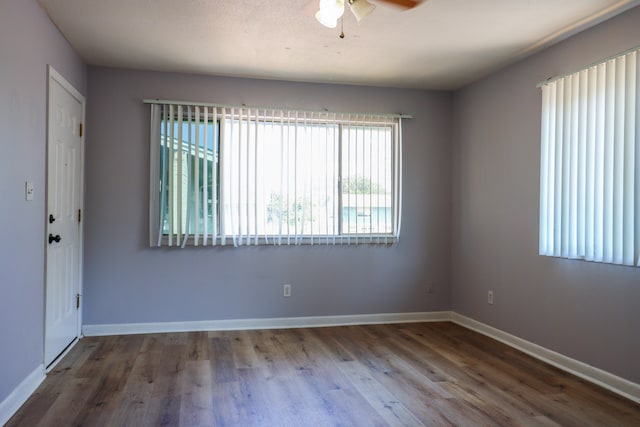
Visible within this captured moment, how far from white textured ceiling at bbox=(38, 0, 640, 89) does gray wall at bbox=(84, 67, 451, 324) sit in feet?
0.80

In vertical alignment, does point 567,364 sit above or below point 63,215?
below

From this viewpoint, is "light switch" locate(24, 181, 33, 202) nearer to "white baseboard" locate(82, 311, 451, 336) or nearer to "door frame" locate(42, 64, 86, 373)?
"door frame" locate(42, 64, 86, 373)

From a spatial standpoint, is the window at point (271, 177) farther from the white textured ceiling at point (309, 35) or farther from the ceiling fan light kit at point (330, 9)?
the ceiling fan light kit at point (330, 9)

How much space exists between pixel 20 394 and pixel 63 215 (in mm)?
1347

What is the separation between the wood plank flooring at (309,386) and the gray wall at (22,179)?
39cm

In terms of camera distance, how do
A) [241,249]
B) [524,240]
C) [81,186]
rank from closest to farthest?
[524,240]
[81,186]
[241,249]

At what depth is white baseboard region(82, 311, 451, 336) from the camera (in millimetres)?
4066

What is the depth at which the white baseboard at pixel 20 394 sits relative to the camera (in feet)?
7.73

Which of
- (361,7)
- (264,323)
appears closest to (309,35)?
(361,7)

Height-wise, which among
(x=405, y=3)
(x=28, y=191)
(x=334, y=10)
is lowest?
(x=28, y=191)

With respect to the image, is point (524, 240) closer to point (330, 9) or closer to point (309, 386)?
point (309, 386)

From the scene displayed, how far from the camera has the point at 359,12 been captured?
2443mm

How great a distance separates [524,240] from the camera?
147 inches

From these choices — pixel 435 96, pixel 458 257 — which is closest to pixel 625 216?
pixel 458 257
